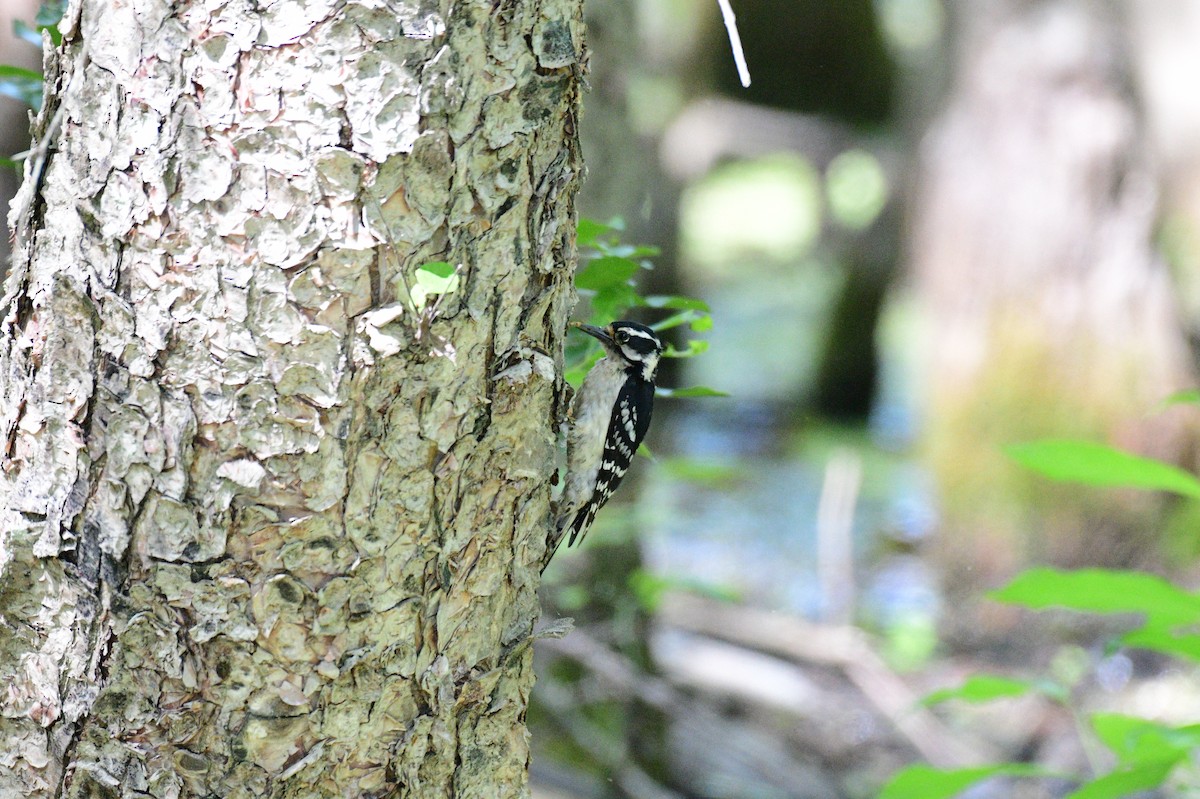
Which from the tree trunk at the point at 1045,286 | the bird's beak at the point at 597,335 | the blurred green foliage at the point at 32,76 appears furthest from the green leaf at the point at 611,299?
the tree trunk at the point at 1045,286

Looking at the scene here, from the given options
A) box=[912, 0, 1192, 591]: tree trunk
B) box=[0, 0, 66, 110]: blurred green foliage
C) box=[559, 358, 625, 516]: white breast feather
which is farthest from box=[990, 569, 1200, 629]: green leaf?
box=[912, 0, 1192, 591]: tree trunk

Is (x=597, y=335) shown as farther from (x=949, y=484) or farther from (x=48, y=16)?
(x=949, y=484)

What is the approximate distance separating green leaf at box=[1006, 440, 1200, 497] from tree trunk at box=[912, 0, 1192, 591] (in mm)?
4838

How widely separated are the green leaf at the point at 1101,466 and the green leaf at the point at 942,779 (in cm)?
68

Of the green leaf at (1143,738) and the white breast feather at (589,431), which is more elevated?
the white breast feather at (589,431)

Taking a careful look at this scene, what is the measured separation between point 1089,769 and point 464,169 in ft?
16.1

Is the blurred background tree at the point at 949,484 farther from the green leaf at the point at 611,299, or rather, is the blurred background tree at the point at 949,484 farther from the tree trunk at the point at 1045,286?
the green leaf at the point at 611,299

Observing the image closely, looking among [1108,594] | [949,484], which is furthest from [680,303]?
[949,484]

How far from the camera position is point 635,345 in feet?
11.7

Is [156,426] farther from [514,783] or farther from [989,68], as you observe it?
[989,68]

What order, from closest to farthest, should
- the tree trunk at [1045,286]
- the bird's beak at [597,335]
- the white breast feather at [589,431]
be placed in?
the bird's beak at [597,335] < the white breast feather at [589,431] < the tree trunk at [1045,286]

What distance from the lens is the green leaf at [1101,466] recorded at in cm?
225

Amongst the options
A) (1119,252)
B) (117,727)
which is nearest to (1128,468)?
(117,727)

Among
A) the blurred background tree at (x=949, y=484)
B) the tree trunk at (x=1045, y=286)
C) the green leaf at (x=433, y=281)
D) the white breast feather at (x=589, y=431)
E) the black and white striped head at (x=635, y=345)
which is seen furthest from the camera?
the tree trunk at (x=1045, y=286)
